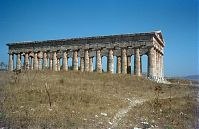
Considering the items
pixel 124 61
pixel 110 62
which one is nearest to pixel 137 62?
pixel 124 61

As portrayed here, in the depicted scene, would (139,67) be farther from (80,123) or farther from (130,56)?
(80,123)

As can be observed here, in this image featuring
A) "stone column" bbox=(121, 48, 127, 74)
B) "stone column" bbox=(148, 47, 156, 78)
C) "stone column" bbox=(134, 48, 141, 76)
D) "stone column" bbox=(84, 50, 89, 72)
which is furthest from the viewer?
"stone column" bbox=(84, 50, 89, 72)

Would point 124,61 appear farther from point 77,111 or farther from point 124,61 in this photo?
point 77,111

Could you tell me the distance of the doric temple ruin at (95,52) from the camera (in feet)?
150

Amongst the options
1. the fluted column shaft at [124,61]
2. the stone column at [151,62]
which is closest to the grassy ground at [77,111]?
the stone column at [151,62]

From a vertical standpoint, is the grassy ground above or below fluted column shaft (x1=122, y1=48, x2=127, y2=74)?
below

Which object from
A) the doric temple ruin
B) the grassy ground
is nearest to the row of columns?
the doric temple ruin

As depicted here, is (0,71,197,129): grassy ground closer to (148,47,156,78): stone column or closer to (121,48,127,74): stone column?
(148,47,156,78): stone column

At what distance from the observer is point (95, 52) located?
50438 mm

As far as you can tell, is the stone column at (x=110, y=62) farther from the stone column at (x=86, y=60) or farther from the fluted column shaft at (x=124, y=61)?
the stone column at (x=86, y=60)

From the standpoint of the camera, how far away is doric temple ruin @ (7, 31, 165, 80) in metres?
45.7

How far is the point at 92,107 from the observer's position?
1670cm

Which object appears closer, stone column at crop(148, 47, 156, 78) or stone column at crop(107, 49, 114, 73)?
stone column at crop(148, 47, 156, 78)

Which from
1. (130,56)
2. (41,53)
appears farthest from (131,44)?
(41,53)
